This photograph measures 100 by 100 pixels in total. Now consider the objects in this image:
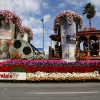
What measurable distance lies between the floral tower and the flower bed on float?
6.16m

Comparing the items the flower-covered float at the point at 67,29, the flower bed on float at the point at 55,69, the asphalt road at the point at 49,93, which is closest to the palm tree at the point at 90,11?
the flower-covered float at the point at 67,29

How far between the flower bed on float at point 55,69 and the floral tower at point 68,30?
20.2 ft

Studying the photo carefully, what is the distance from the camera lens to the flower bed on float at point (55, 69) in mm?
15961

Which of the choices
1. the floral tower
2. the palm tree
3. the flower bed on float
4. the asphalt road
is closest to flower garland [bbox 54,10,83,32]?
the floral tower

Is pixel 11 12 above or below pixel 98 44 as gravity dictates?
above

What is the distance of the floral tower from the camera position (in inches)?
926

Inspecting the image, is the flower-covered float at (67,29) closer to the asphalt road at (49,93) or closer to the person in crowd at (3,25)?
the person in crowd at (3,25)

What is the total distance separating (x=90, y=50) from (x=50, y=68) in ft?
25.6

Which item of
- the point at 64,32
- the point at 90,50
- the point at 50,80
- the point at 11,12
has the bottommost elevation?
the point at 50,80

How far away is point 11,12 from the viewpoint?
2405cm

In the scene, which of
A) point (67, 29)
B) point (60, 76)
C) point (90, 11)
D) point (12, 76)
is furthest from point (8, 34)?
point (90, 11)

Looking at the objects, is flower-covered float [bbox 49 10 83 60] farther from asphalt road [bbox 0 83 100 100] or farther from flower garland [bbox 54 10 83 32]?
asphalt road [bbox 0 83 100 100]

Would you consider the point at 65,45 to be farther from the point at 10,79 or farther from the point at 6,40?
the point at 10,79

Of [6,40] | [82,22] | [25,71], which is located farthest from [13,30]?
[25,71]
